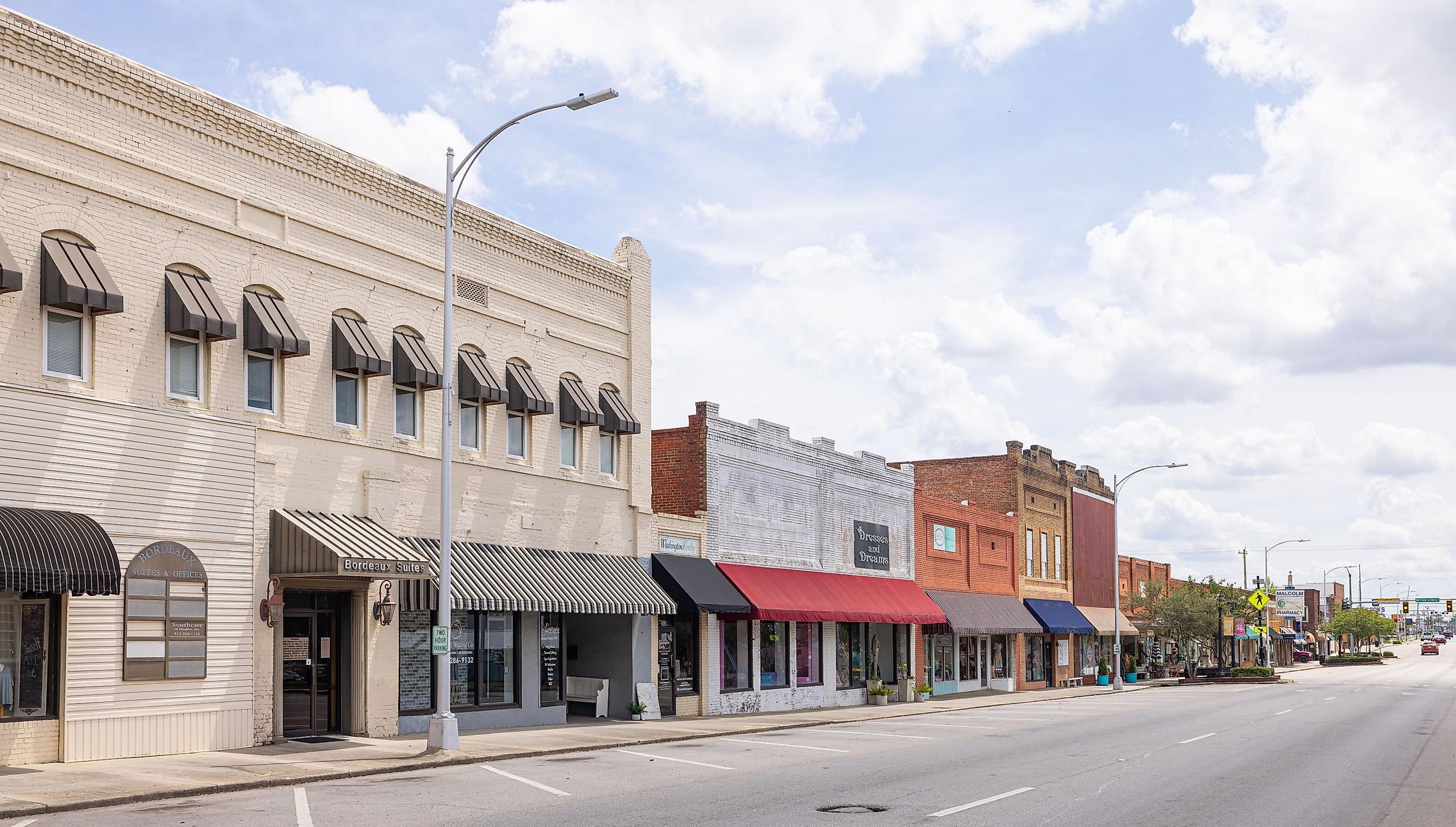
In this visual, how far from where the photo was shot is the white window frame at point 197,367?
1981cm

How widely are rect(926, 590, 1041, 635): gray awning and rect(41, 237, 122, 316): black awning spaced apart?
31024 mm

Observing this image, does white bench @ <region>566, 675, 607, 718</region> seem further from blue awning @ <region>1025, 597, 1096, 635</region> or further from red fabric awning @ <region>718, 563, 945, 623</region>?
blue awning @ <region>1025, 597, 1096, 635</region>

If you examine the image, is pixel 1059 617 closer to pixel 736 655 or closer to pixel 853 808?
pixel 736 655

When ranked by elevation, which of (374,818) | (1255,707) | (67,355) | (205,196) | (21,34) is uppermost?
(21,34)

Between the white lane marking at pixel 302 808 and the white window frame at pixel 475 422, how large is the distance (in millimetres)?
10339

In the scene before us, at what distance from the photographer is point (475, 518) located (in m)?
25.7

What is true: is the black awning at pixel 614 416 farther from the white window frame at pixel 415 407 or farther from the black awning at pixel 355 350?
the black awning at pixel 355 350

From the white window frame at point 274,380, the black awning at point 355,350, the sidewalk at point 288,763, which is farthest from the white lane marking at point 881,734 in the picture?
the white window frame at point 274,380

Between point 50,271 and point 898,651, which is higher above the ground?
point 50,271

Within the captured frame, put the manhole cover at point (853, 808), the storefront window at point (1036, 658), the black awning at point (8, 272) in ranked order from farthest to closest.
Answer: the storefront window at point (1036, 658)
the black awning at point (8, 272)
the manhole cover at point (853, 808)

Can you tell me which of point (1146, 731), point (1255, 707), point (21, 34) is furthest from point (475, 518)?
point (1255, 707)

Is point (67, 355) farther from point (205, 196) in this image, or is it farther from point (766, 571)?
point (766, 571)

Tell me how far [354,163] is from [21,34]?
634cm

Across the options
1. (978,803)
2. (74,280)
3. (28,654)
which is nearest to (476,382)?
(74,280)
